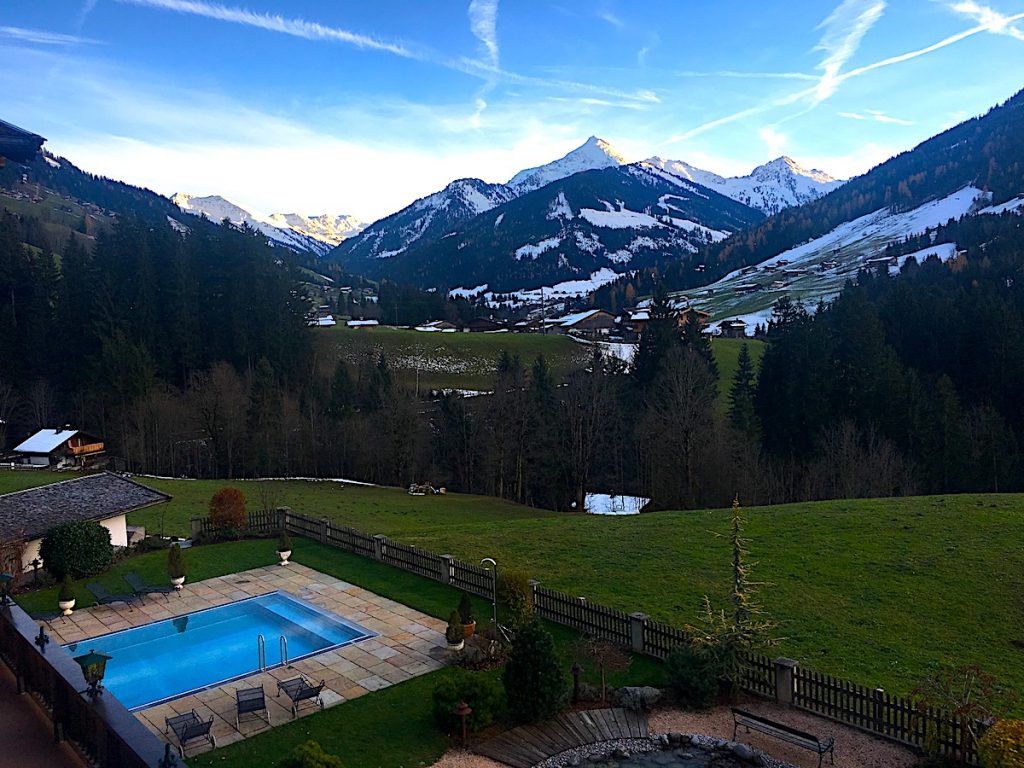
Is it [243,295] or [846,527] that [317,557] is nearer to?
[846,527]

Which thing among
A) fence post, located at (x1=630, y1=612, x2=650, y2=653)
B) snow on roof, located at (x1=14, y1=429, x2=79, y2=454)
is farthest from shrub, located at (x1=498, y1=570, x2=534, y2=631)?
snow on roof, located at (x1=14, y1=429, x2=79, y2=454)

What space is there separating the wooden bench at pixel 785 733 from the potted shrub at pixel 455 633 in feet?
22.7

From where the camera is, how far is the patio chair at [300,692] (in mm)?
14453

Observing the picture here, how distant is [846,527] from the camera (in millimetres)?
25547

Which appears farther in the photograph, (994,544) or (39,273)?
(39,273)

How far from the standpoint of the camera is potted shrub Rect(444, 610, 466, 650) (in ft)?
57.2

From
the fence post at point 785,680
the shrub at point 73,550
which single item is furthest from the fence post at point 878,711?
the shrub at point 73,550

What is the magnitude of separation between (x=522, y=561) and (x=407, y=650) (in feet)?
26.0

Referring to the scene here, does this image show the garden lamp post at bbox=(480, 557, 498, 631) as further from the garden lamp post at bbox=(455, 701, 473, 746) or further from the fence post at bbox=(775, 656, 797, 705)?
the fence post at bbox=(775, 656, 797, 705)

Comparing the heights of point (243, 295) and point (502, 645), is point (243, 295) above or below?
above

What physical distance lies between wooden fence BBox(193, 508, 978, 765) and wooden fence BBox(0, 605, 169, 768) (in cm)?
1105

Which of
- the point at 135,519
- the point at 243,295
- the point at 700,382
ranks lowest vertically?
the point at 135,519

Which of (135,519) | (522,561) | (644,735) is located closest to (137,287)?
(135,519)

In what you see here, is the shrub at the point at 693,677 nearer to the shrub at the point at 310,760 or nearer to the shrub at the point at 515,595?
the shrub at the point at 515,595
